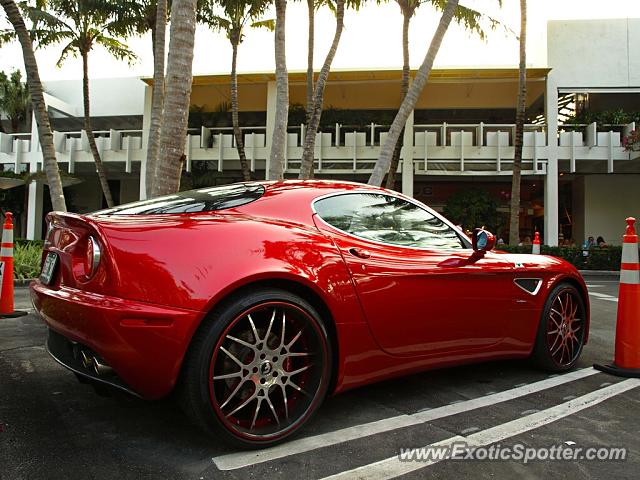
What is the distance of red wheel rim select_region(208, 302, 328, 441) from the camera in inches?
84.7

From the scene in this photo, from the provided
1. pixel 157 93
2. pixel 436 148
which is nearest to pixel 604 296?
pixel 157 93

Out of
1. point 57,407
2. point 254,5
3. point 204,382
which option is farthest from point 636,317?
point 254,5

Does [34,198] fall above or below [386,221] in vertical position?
above

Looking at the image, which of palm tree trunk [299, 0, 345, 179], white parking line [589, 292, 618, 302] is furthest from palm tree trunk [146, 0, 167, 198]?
white parking line [589, 292, 618, 302]

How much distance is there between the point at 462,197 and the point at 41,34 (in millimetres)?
15213

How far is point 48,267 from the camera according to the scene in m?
2.53

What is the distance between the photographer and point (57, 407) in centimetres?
269

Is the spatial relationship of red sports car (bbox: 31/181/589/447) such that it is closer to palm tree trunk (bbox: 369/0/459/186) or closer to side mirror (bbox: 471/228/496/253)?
side mirror (bbox: 471/228/496/253)

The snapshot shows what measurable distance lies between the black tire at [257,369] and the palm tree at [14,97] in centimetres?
2628

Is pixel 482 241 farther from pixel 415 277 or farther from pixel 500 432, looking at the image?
pixel 500 432

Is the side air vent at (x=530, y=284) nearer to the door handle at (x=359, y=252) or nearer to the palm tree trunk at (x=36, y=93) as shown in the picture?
the door handle at (x=359, y=252)

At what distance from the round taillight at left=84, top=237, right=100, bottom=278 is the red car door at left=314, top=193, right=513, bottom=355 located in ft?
3.69

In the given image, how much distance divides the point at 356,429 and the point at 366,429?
5 cm

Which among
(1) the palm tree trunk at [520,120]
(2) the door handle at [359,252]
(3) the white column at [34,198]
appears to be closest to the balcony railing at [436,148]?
(1) the palm tree trunk at [520,120]
